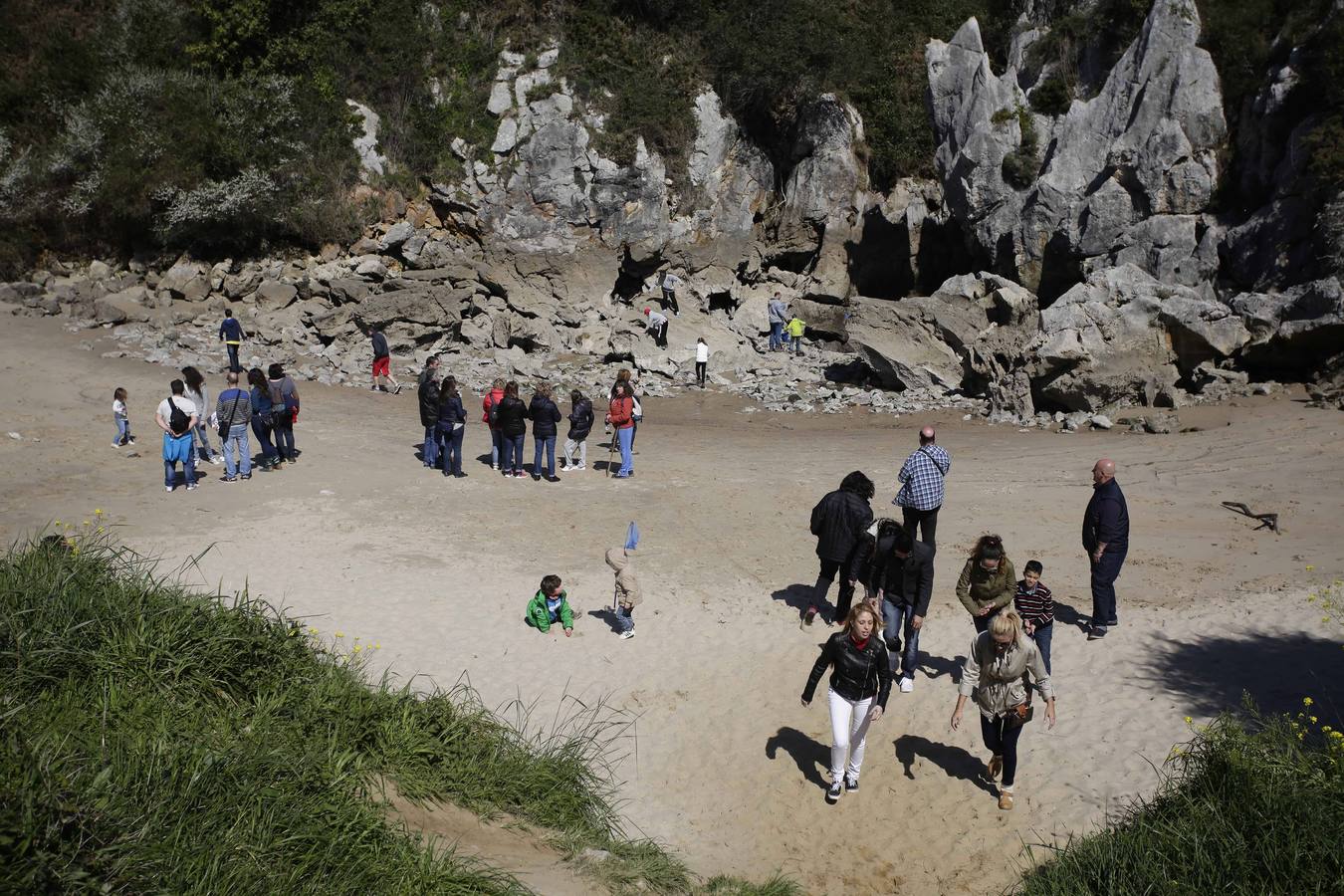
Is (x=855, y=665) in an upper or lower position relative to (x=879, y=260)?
lower

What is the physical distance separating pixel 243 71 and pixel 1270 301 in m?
27.9

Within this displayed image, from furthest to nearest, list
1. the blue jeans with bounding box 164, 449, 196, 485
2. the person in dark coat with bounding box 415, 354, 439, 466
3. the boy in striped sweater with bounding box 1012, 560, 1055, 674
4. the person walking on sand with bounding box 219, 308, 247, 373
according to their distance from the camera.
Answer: the person walking on sand with bounding box 219, 308, 247, 373, the person in dark coat with bounding box 415, 354, 439, 466, the blue jeans with bounding box 164, 449, 196, 485, the boy in striped sweater with bounding box 1012, 560, 1055, 674

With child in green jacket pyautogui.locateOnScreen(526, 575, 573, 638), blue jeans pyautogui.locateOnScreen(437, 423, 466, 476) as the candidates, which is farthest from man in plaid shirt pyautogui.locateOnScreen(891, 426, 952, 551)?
blue jeans pyautogui.locateOnScreen(437, 423, 466, 476)

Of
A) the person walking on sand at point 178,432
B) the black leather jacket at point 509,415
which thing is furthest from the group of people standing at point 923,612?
the person walking on sand at point 178,432

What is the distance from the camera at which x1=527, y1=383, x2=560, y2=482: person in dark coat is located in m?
13.6

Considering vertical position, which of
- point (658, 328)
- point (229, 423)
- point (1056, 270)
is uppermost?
point (1056, 270)

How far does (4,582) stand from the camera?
19.3 feet

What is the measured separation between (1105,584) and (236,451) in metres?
11.6

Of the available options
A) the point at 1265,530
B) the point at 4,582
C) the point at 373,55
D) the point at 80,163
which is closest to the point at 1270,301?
the point at 1265,530

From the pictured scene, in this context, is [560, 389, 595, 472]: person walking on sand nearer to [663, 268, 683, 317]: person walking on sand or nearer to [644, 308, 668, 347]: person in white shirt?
[644, 308, 668, 347]: person in white shirt

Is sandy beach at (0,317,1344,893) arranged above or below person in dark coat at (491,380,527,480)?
below

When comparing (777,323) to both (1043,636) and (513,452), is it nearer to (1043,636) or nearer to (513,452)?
(513,452)

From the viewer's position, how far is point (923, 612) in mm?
8031

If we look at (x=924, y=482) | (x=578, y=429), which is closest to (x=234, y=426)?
(x=578, y=429)
